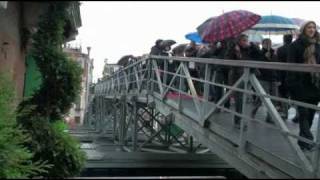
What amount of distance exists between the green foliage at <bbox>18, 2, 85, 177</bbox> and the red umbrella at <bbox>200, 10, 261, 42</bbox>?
2.11m

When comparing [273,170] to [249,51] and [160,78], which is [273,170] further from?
[160,78]

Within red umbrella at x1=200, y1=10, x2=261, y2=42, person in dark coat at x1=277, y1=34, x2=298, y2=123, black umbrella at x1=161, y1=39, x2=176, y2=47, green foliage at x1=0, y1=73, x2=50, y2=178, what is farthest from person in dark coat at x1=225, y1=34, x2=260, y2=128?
black umbrella at x1=161, y1=39, x2=176, y2=47

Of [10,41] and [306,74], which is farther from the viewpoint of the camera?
[10,41]

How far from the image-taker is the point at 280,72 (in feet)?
24.3

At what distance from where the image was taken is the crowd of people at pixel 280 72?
6277 millimetres

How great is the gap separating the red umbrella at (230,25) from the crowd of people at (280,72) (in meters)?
0.13

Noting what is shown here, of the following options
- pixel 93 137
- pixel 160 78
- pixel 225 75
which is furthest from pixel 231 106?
pixel 93 137

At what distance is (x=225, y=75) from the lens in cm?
791

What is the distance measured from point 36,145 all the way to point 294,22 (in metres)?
7.21

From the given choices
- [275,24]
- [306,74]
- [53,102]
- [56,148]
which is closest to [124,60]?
[275,24]

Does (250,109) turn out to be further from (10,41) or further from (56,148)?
(10,41)

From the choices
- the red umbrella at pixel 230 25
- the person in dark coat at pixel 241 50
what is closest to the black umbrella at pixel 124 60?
the red umbrella at pixel 230 25

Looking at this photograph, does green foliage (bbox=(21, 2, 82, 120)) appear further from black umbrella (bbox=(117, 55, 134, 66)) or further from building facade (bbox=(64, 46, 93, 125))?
black umbrella (bbox=(117, 55, 134, 66))

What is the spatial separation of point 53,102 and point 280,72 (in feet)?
10.8
